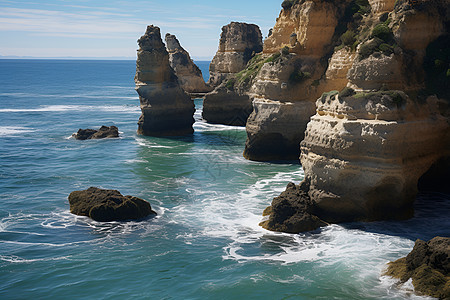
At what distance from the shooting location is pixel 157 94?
50.3 meters

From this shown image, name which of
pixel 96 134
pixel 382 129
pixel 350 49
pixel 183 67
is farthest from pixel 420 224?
pixel 183 67

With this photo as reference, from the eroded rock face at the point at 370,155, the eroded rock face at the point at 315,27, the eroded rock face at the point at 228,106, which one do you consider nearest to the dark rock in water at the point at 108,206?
the eroded rock face at the point at 370,155

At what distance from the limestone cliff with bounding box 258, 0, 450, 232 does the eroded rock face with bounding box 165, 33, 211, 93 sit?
58898mm

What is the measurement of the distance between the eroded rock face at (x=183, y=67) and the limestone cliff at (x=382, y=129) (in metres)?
58.9

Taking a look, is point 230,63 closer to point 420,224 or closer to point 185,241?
point 420,224

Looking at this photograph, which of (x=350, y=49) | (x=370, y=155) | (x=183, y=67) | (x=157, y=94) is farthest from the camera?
(x=183, y=67)

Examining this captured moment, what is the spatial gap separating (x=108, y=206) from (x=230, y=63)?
52395 millimetres

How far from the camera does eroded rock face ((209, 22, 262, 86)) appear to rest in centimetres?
7338

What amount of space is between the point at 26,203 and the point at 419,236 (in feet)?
64.6

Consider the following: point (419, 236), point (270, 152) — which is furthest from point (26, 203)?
point (419, 236)

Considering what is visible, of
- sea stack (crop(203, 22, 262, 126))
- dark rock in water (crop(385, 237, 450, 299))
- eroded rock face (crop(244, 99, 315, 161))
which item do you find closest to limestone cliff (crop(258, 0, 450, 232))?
dark rock in water (crop(385, 237, 450, 299))

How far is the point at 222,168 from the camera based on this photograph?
119 feet

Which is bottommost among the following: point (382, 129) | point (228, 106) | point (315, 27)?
point (382, 129)

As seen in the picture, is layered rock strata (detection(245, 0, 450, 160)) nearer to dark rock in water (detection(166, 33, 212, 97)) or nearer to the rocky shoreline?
the rocky shoreline
